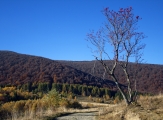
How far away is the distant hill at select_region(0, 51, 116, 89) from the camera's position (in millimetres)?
123312

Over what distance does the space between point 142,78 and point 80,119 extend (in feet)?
292

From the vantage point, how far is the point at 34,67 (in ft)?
447

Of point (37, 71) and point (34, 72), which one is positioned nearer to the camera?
point (34, 72)

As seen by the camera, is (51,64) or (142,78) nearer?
(142,78)

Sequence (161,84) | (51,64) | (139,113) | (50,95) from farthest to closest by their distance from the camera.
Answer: (51,64)
(161,84)
(50,95)
(139,113)

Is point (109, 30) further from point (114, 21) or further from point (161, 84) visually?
point (161, 84)

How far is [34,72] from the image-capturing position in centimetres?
13375

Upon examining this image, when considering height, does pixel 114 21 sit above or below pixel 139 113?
→ above

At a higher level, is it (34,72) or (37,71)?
(37,71)

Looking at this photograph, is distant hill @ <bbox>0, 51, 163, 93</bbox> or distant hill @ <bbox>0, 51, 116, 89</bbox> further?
distant hill @ <bbox>0, 51, 116, 89</bbox>

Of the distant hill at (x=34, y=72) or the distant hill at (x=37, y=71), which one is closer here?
the distant hill at (x=37, y=71)

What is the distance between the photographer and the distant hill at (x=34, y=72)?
12331 centimetres

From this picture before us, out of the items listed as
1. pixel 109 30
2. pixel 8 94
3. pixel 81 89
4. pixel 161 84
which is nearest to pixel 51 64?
pixel 81 89

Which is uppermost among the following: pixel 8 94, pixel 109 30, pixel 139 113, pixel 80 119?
pixel 109 30
